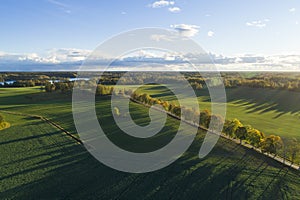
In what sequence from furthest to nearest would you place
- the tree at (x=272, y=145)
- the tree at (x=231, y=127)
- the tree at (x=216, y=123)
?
the tree at (x=216, y=123) < the tree at (x=231, y=127) < the tree at (x=272, y=145)

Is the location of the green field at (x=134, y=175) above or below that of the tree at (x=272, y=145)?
below

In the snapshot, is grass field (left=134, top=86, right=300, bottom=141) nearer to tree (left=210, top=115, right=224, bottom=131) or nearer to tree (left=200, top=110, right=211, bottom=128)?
tree (left=210, top=115, right=224, bottom=131)

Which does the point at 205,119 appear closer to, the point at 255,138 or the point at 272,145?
the point at 255,138

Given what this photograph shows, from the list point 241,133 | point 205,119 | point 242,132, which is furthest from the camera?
point 205,119

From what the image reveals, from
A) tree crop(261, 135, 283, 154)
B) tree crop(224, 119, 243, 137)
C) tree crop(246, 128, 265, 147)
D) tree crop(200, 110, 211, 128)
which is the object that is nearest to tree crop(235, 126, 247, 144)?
tree crop(246, 128, 265, 147)

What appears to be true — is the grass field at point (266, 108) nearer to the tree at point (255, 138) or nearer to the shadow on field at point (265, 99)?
the shadow on field at point (265, 99)

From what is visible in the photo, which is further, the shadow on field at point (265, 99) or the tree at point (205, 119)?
the shadow on field at point (265, 99)

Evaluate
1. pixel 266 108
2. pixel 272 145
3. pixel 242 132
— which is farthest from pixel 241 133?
pixel 266 108

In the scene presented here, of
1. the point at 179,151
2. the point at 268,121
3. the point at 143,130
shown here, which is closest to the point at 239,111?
the point at 268,121

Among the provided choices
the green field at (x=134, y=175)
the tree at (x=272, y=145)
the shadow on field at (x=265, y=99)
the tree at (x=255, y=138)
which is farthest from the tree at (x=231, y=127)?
the shadow on field at (x=265, y=99)
